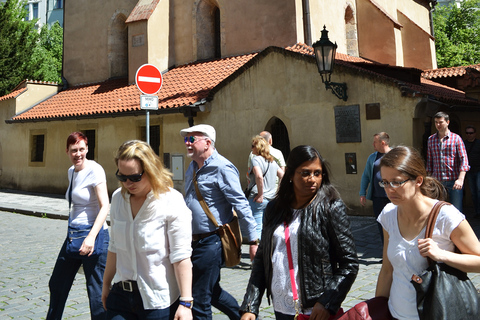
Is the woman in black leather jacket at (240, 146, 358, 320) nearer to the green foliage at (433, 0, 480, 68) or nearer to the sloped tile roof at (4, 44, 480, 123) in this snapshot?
the sloped tile roof at (4, 44, 480, 123)

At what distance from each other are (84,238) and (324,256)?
7.45ft

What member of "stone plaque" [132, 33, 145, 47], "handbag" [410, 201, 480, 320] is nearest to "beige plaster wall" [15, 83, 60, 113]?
"stone plaque" [132, 33, 145, 47]

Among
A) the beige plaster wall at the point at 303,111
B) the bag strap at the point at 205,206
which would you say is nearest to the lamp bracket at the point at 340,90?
the beige plaster wall at the point at 303,111

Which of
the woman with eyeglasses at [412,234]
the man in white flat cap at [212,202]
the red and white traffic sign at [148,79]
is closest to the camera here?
the woman with eyeglasses at [412,234]

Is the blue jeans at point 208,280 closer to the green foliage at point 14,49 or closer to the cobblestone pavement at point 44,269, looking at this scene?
the cobblestone pavement at point 44,269

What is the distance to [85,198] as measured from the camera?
14.0ft

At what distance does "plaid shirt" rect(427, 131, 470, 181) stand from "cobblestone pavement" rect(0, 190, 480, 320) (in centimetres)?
155

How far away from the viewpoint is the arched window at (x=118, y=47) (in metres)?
22.7

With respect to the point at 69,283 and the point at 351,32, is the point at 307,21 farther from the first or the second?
the point at 69,283

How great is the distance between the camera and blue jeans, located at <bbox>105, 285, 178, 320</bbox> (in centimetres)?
281

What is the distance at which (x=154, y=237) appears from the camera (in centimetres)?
286

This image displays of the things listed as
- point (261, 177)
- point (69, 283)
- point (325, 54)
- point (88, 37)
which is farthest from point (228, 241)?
point (88, 37)

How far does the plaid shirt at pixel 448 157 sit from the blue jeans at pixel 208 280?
179 inches

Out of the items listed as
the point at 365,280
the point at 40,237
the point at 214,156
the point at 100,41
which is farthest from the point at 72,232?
the point at 100,41
